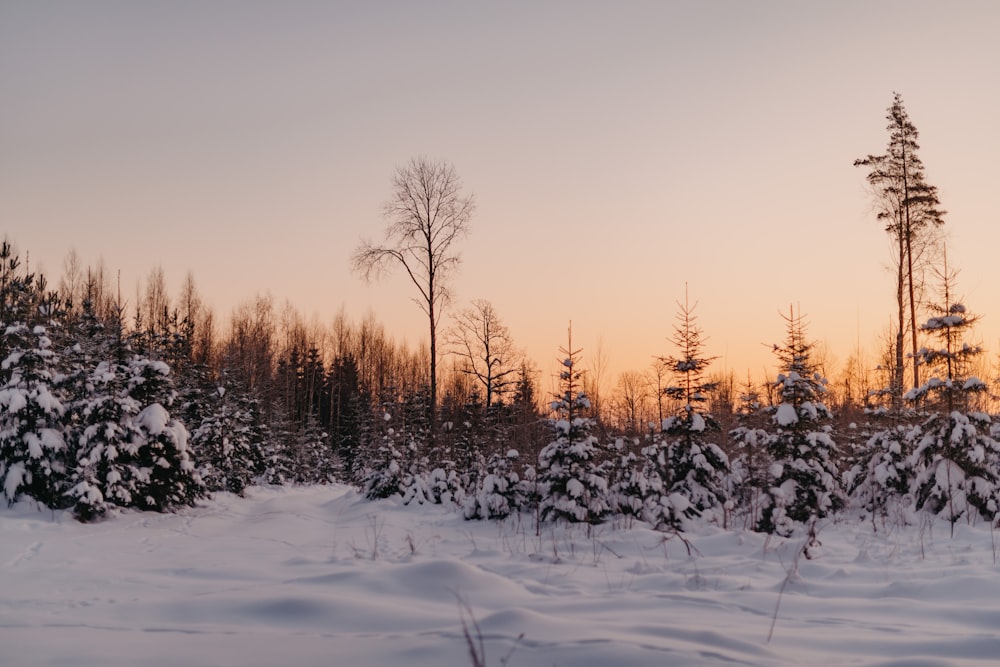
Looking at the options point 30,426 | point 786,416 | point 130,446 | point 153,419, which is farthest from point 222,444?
point 786,416

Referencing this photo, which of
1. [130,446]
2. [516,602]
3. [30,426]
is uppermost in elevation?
[30,426]

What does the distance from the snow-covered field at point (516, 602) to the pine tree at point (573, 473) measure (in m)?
2.07

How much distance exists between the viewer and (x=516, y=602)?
498cm

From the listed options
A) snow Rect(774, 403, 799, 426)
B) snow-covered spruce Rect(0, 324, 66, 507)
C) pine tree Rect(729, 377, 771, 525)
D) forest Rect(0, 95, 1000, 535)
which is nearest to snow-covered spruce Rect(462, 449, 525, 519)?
forest Rect(0, 95, 1000, 535)

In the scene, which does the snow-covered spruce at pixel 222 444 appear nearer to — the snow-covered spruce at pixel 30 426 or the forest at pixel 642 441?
the forest at pixel 642 441

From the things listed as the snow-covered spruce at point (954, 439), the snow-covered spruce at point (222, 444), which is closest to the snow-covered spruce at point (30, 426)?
the snow-covered spruce at point (222, 444)

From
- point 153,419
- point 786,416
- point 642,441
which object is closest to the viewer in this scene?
point 786,416

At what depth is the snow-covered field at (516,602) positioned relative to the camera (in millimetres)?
3529

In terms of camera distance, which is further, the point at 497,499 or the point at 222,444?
the point at 222,444

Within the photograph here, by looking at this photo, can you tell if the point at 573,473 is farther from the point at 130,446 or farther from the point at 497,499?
the point at 130,446

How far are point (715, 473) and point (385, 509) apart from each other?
27.4ft

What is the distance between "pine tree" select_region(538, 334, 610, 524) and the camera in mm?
12031

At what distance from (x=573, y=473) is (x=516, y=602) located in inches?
287

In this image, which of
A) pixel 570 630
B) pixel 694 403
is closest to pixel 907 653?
pixel 570 630
